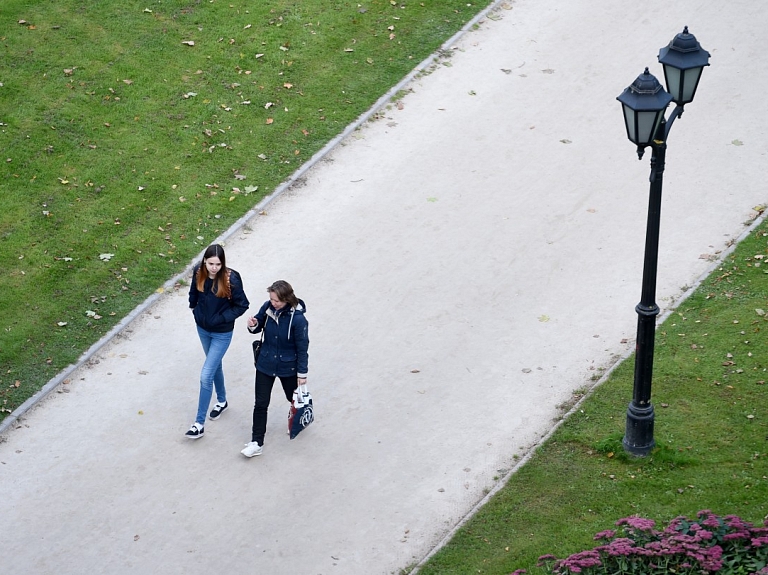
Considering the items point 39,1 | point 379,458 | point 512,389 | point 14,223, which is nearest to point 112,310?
point 14,223

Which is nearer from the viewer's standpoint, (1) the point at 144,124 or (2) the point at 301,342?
(2) the point at 301,342

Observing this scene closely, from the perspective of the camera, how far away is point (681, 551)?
319 inches

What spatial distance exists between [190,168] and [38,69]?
3366 millimetres

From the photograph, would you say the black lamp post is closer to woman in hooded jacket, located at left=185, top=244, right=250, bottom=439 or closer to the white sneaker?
the white sneaker

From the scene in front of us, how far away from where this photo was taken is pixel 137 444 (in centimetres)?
1053

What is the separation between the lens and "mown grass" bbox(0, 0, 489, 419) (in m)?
12.5

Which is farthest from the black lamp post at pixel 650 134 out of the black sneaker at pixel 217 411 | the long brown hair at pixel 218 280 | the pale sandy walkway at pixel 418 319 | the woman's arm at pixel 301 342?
the black sneaker at pixel 217 411

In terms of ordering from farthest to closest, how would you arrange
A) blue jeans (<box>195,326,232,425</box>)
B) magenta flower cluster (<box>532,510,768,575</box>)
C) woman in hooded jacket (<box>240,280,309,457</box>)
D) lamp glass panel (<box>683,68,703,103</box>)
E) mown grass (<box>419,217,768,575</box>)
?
1. blue jeans (<box>195,326,232,425</box>)
2. woman in hooded jacket (<box>240,280,309,457</box>)
3. mown grass (<box>419,217,768,575</box>)
4. lamp glass panel (<box>683,68,703,103</box>)
5. magenta flower cluster (<box>532,510,768,575</box>)

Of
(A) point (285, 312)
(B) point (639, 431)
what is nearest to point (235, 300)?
(A) point (285, 312)


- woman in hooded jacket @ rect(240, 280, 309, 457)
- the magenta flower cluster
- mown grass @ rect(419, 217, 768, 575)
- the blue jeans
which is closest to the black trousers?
woman in hooded jacket @ rect(240, 280, 309, 457)

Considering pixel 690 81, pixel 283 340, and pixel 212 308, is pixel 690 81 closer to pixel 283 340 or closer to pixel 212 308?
pixel 283 340

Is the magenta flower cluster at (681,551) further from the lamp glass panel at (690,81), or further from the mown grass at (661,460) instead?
the lamp glass panel at (690,81)

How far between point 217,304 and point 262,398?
98cm

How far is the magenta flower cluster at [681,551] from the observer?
8.04 meters
